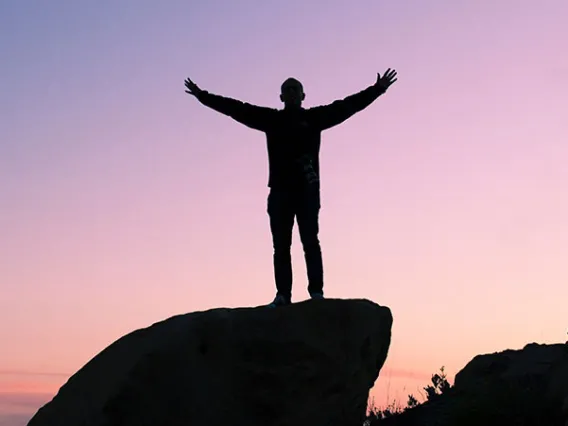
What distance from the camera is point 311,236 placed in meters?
9.72

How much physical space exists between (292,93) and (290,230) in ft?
5.21

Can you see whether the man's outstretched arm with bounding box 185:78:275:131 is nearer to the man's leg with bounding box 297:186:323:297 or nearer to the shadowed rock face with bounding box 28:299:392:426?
the man's leg with bounding box 297:186:323:297

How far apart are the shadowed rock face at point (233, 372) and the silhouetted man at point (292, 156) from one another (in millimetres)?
514

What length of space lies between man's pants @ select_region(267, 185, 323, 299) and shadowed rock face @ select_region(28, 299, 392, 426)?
44 cm

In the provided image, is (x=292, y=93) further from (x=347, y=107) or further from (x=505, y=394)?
(x=505, y=394)

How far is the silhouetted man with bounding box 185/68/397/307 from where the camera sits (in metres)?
9.73

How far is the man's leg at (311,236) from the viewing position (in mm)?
9695

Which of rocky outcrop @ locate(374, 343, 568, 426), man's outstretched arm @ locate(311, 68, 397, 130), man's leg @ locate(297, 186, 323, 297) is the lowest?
rocky outcrop @ locate(374, 343, 568, 426)

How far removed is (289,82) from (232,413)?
12.5 feet

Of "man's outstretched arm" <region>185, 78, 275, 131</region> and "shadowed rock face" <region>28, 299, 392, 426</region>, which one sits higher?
"man's outstretched arm" <region>185, 78, 275, 131</region>

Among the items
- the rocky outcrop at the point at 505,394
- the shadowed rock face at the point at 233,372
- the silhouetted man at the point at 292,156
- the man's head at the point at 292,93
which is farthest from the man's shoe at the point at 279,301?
the man's head at the point at 292,93

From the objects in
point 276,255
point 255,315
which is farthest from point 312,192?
point 255,315

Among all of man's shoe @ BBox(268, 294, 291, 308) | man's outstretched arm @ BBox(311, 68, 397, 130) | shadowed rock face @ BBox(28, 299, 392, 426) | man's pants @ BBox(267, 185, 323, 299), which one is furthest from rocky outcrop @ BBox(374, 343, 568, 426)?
man's outstretched arm @ BBox(311, 68, 397, 130)

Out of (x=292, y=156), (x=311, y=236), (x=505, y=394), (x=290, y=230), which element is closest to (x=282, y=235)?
(x=290, y=230)
